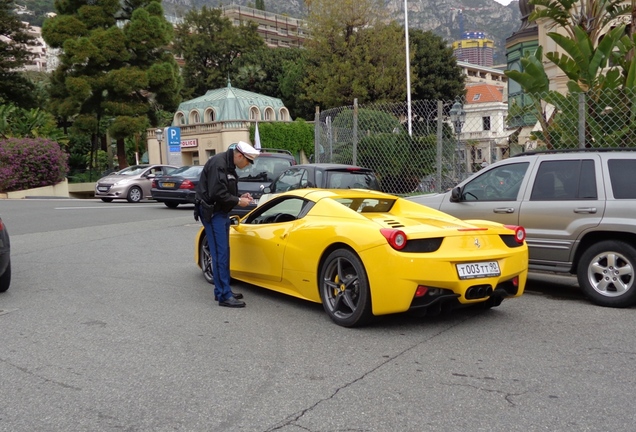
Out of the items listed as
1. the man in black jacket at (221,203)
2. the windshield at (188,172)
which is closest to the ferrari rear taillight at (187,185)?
the windshield at (188,172)

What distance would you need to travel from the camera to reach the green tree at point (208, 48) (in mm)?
70875

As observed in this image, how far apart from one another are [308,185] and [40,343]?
25.8 ft

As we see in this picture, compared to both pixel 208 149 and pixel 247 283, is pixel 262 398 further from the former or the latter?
pixel 208 149

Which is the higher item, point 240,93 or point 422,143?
point 240,93

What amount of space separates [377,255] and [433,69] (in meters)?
54.2

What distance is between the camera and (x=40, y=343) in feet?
19.0

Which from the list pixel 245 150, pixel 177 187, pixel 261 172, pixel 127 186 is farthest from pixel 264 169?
pixel 127 186

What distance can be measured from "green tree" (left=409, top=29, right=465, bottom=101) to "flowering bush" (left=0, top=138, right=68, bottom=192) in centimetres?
3237

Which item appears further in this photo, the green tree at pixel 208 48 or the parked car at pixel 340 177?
the green tree at pixel 208 48

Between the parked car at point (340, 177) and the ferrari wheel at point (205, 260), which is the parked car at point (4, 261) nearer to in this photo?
the ferrari wheel at point (205, 260)

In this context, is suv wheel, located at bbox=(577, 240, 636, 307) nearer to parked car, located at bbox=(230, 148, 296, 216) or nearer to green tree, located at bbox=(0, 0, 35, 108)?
parked car, located at bbox=(230, 148, 296, 216)

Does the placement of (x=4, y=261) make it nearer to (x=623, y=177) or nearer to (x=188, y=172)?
(x=623, y=177)

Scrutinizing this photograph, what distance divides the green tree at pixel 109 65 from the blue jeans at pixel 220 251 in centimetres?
3664

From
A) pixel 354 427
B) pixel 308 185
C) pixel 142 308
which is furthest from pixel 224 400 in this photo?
pixel 308 185
